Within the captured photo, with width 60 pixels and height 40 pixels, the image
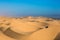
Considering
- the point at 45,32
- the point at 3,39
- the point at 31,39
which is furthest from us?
the point at 45,32

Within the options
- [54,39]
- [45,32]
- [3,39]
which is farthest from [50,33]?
[3,39]

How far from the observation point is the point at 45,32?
5.54ft

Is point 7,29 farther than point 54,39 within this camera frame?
Yes

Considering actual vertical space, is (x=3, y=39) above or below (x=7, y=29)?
below

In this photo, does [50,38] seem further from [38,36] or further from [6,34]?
[6,34]

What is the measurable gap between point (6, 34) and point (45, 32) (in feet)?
1.50

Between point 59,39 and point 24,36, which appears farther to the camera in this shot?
point 24,36

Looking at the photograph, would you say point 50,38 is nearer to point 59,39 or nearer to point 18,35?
point 59,39

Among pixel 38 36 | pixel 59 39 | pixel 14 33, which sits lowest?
pixel 59 39

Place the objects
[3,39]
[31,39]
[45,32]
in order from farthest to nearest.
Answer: [45,32] < [31,39] < [3,39]

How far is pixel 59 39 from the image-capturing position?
4.81 feet

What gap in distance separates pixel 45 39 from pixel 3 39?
0.44 metres

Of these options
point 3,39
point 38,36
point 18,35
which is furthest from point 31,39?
point 3,39

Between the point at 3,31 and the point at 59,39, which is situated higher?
the point at 3,31
